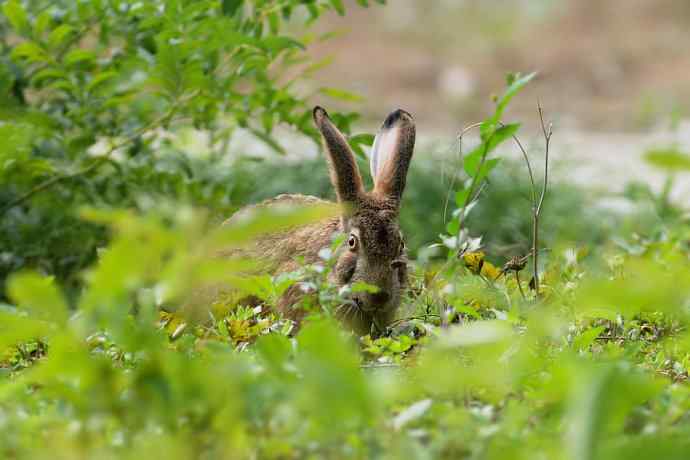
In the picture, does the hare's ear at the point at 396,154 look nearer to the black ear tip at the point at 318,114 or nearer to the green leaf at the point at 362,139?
the green leaf at the point at 362,139

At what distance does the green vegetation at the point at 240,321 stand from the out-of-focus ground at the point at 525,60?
29.1 feet

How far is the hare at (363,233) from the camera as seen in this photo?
153 inches

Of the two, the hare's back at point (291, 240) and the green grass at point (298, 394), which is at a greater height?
the green grass at point (298, 394)

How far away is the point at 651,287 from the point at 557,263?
2005 millimetres

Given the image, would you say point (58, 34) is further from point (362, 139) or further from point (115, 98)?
point (362, 139)

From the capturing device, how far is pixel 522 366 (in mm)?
1972

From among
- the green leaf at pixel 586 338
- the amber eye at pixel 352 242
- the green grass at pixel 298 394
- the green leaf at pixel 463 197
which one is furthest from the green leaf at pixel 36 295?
the amber eye at pixel 352 242

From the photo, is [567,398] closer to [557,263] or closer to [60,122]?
[557,263]

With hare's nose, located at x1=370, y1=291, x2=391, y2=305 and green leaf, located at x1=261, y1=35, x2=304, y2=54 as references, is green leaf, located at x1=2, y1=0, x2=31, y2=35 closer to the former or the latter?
green leaf, located at x1=261, y1=35, x2=304, y2=54

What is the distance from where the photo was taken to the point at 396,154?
169 inches

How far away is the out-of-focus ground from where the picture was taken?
15852mm

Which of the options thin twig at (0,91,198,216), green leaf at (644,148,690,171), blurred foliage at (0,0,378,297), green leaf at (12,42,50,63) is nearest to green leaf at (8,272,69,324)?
green leaf at (644,148,690,171)

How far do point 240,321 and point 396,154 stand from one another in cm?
160

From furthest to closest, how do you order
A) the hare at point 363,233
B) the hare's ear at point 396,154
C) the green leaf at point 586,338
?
the hare's ear at point 396,154, the hare at point 363,233, the green leaf at point 586,338
